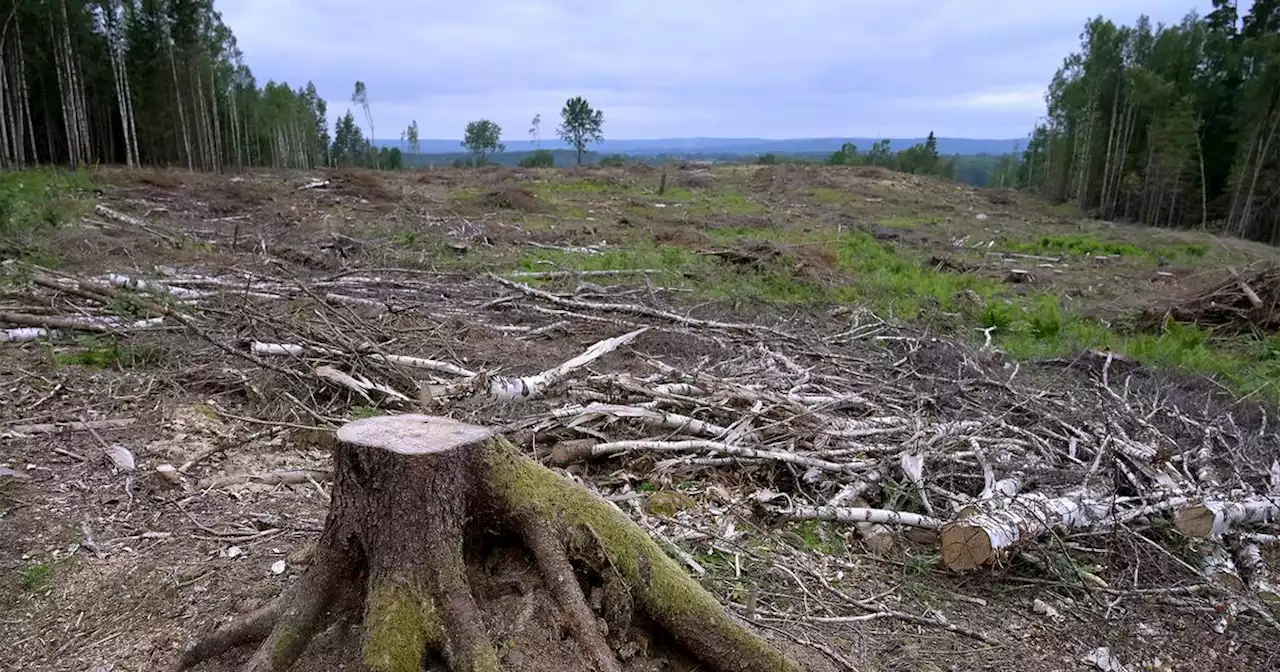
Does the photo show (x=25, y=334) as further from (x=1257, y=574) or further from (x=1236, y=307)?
(x=1236, y=307)

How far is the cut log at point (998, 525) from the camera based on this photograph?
154 inches

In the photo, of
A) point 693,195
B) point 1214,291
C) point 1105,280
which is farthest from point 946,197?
point 1214,291

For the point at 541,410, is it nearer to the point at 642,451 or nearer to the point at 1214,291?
the point at 642,451

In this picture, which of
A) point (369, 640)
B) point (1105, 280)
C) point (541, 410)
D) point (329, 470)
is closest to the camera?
point (369, 640)

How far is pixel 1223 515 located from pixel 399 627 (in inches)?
189

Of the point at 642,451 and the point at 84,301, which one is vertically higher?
the point at 84,301

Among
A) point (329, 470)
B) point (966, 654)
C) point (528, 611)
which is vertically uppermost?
point (528, 611)

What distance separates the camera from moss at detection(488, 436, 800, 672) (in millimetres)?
2420

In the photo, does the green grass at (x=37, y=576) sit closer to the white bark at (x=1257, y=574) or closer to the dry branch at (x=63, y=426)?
the dry branch at (x=63, y=426)

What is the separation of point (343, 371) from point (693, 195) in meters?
24.9

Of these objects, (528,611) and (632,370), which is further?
(632,370)

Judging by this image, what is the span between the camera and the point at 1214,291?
11414 mm

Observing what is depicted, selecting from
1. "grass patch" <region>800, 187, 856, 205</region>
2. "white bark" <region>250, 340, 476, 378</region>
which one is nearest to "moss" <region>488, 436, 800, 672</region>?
"white bark" <region>250, 340, 476, 378</region>

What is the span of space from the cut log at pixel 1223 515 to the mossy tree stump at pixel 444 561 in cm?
318
